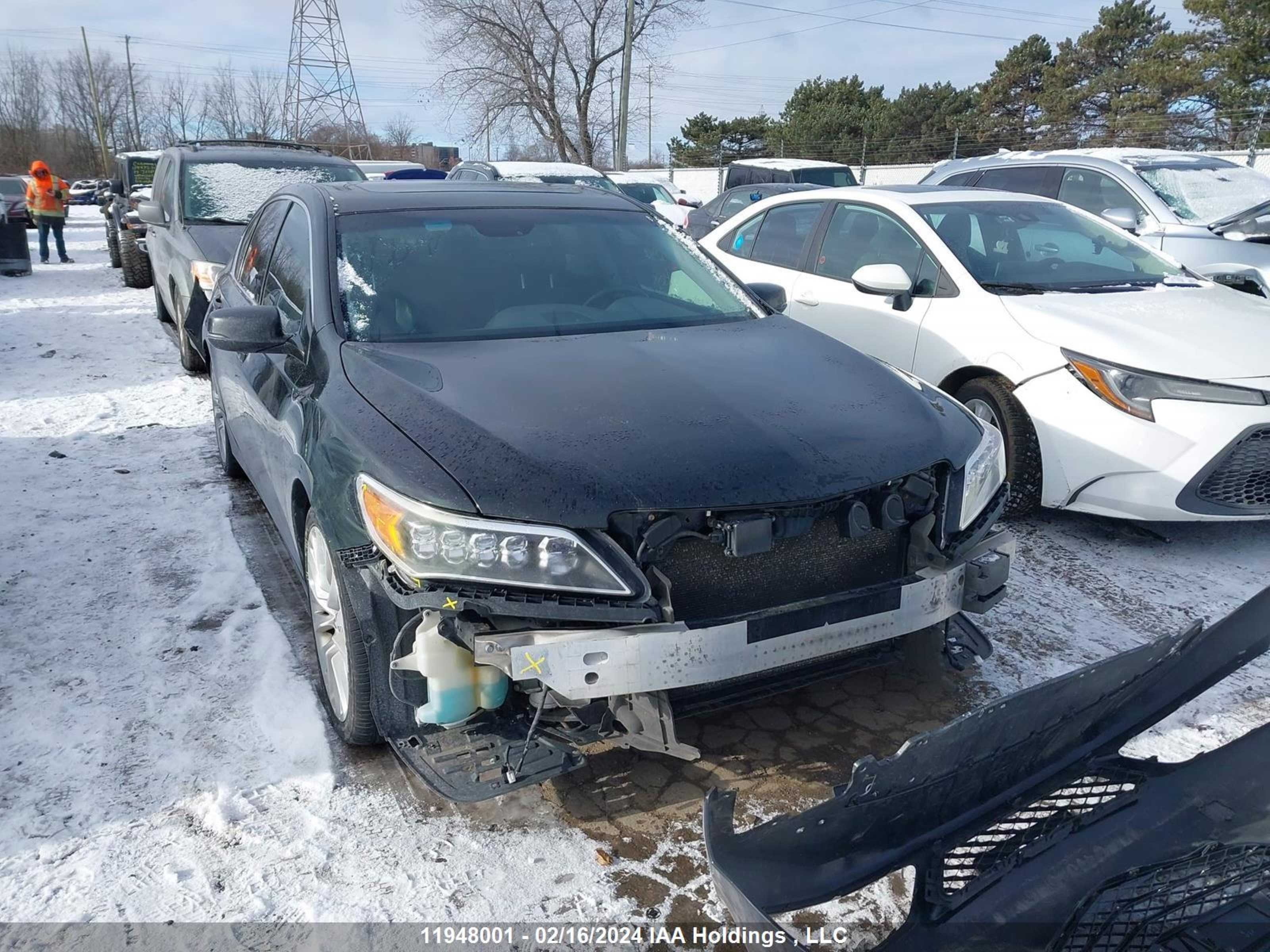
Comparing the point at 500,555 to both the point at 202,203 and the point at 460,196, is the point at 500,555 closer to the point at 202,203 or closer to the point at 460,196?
the point at 460,196

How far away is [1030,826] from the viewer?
7.09 ft

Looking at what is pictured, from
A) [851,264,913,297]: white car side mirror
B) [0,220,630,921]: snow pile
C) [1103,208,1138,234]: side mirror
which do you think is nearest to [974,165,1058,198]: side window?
[1103,208,1138,234]: side mirror

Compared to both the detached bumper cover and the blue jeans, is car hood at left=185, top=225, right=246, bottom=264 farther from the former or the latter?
the blue jeans

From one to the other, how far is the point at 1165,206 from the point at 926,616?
24.9 feet

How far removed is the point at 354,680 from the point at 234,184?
6.92 m

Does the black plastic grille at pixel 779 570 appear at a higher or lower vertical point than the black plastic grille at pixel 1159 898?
higher

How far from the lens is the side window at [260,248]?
13.2 ft

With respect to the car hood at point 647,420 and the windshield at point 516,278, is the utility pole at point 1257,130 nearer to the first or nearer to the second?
the windshield at point 516,278

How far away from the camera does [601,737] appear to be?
2326mm

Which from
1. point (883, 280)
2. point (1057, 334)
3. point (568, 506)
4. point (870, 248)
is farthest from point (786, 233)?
point (568, 506)

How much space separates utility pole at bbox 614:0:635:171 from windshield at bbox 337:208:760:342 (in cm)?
2583

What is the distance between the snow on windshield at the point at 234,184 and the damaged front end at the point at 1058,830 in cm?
732

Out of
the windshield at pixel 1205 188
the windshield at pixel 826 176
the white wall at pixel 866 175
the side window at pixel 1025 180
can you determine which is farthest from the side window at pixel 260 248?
the white wall at pixel 866 175

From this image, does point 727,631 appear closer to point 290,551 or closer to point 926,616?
point 926,616
